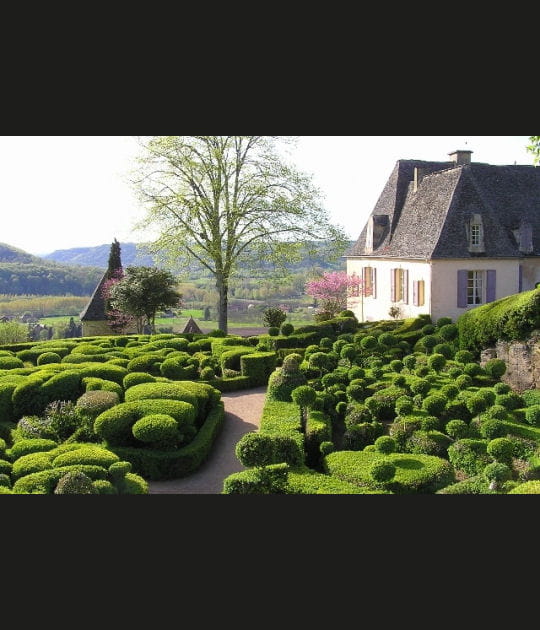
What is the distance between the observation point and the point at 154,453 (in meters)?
13.0

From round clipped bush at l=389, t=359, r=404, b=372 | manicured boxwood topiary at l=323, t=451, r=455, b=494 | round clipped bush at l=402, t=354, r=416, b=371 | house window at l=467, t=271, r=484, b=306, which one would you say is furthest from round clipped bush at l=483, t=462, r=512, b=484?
house window at l=467, t=271, r=484, b=306

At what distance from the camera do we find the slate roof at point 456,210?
26219 millimetres

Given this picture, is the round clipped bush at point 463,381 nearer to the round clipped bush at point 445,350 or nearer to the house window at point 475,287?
the round clipped bush at point 445,350

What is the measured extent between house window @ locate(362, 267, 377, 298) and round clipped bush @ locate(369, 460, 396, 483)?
21757mm

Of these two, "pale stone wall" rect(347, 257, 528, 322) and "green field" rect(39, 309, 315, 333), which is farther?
"green field" rect(39, 309, 315, 333)

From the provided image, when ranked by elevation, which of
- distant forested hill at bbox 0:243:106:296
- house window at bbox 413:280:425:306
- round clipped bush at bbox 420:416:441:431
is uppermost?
distant forested hill at bbox 0:243:106:296

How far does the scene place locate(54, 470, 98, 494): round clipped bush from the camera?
1011cm

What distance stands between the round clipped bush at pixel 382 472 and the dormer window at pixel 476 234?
16585 millimetres

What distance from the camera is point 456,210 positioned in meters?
26.6

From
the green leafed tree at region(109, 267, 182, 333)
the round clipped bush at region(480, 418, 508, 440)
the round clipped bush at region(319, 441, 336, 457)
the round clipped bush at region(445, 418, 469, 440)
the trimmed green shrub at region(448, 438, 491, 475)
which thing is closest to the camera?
the trimmed green shrub at region(448, 438, 491, 475)

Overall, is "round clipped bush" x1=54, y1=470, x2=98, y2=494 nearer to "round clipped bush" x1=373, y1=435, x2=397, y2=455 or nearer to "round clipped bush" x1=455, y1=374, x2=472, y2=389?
"round clipped bush" x1=373, y1=435, x2=397, y2=455

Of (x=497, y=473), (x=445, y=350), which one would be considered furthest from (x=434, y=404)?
(x=445, y=350)

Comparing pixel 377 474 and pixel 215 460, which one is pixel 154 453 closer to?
pixel 215 460

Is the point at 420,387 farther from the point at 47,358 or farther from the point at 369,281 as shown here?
the point at 369,281
